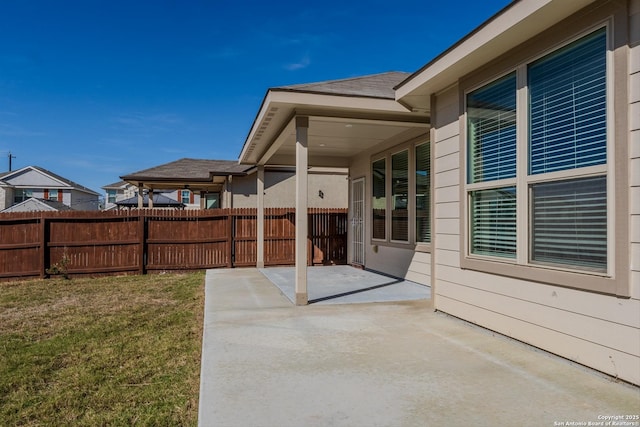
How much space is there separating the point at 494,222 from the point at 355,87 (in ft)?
9.68

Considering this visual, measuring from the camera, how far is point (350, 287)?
7270mm

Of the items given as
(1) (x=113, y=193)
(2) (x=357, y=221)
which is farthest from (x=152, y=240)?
(1) (x=113, y=193)

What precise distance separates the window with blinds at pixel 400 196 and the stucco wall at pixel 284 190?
7240 mm

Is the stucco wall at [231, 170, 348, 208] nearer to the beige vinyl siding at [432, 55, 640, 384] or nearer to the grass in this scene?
the grass

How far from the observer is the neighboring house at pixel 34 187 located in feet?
107

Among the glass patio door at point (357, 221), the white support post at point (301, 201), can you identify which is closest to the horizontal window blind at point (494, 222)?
the white support post at point (301, 201)

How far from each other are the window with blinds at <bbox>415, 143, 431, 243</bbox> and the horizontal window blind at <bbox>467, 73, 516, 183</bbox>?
2.31 metres

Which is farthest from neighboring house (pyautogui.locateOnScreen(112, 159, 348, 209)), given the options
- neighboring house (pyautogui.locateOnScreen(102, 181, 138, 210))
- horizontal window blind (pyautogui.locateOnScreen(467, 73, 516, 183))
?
neighboring house (pyautogui.locateOnScreen(102, 181, 138, 210))

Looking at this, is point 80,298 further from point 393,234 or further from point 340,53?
point 340,53

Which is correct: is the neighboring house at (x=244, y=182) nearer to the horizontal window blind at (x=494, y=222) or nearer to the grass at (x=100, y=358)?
the grass at (x=100, y=358)

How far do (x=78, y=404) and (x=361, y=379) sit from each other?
2.01 metres

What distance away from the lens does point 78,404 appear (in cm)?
293

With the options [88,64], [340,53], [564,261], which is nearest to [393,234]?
[564,261]

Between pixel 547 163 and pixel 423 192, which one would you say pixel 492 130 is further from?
pixel 423 192
